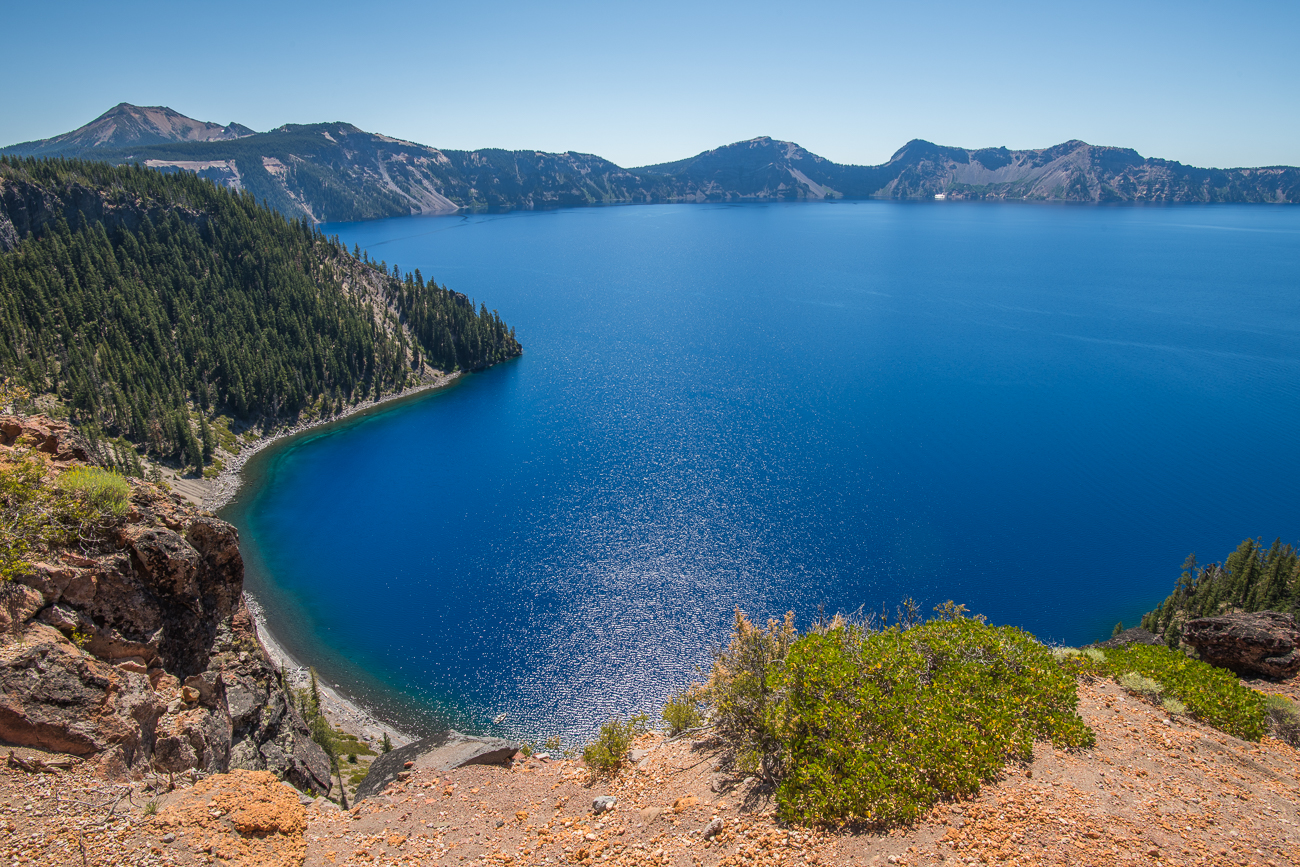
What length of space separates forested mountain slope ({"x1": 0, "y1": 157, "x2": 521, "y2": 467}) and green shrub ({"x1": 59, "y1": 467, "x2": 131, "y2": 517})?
78985 millimetres

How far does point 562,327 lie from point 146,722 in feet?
493

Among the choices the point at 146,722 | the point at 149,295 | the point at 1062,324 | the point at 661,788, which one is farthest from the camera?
the point at 1062,324

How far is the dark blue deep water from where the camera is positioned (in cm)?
5744

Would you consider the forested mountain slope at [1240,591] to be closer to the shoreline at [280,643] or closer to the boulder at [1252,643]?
the boulder at [1252,643]

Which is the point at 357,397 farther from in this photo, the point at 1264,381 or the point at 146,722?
the point at 1264,381

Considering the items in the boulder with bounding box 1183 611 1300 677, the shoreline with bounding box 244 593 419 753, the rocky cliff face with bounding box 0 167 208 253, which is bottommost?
the shoreline with bounding box 244 593 419 753

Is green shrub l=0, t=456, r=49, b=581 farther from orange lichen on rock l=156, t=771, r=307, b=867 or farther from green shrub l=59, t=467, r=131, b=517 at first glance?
orange lichen on rock l=156, t=771, r=307, b=867

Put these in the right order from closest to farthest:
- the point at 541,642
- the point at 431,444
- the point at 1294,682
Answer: the point at 1294,682, the point at 541,642, the point at 431,444

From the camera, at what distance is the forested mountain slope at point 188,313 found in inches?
3713

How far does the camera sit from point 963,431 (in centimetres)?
9425

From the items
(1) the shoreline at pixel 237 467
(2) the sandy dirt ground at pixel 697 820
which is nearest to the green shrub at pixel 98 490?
(2) the sandy dirt ground at pixel 697 820

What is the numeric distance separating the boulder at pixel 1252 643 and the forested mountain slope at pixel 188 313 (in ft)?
368

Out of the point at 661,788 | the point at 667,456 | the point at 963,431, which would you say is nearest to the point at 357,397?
the point at 667,456

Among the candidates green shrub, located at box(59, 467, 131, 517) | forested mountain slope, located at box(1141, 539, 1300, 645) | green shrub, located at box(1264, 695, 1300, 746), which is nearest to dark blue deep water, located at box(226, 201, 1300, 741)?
forested mountain slope, located at box(1141, 539, 1300, 645)
